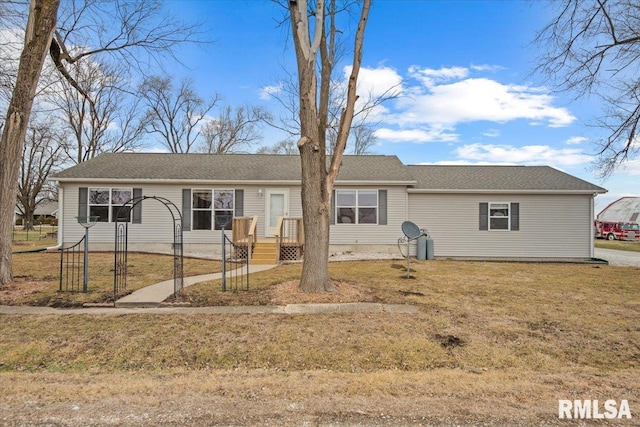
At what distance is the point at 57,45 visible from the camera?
9.29 metres

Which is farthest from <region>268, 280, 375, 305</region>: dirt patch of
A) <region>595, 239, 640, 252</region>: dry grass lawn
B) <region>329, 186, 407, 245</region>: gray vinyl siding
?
<region>595, 239, 640, 252</region>: dry grass lawn

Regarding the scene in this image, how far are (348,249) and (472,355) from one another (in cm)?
965

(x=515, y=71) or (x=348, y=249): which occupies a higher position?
(x=515, y=71)

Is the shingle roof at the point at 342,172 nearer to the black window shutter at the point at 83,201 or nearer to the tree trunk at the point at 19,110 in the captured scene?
the black window shutter at the point at 83,201

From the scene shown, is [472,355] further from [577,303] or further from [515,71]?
[515,71]

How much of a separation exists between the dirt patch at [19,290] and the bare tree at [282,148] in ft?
103

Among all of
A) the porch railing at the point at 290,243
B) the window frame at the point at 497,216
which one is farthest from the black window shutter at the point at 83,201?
the window frame at the point at 497,216

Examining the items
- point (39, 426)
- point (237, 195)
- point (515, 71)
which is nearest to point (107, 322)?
point (39, 426)

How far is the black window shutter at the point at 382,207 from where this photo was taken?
13820mm

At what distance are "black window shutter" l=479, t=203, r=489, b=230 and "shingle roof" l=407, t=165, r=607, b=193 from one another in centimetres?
77

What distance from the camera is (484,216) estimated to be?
1414cm

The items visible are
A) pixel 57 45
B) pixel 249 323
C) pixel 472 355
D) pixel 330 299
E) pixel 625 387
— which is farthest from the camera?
pixel 57 45

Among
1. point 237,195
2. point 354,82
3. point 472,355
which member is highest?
point 354,82

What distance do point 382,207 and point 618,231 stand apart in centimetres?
2820
